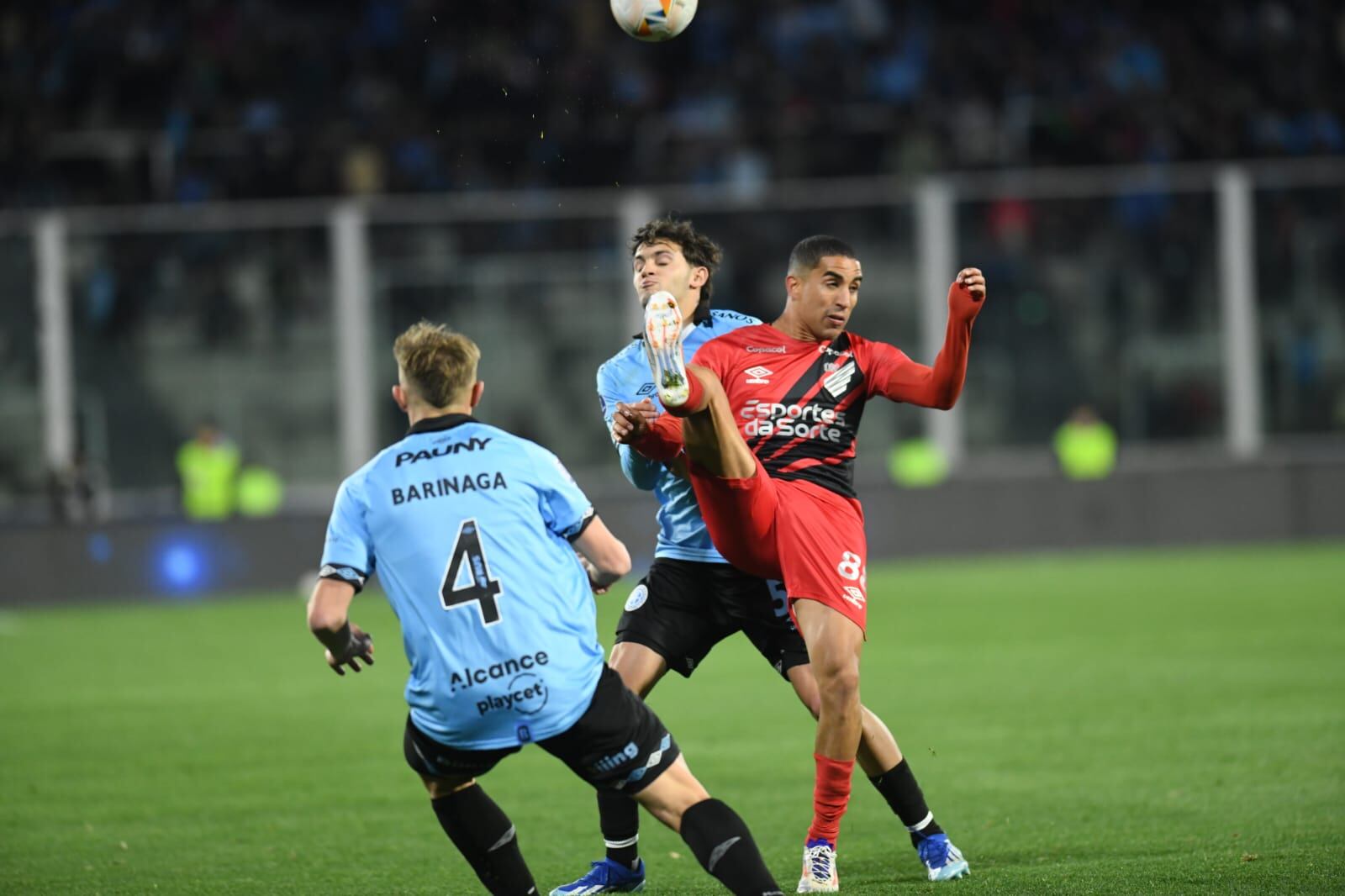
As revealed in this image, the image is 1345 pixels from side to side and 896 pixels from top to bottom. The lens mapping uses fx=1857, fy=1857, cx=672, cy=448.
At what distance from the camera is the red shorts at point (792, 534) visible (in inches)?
246

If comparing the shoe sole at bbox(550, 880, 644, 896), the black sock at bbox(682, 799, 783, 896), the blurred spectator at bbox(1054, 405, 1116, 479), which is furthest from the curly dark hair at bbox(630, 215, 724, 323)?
the blurred spectator at bbox(1054, 405, 1116, 479)

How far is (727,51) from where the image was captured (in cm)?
2636

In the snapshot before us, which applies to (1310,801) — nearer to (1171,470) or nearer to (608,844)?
(608,844)

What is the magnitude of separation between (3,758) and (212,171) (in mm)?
14628

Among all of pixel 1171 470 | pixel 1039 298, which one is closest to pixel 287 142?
pixel 1039 298

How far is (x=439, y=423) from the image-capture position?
5297 mm

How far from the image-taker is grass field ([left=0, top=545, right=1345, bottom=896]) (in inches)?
271

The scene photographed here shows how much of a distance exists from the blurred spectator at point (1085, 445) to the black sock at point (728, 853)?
16.0 m

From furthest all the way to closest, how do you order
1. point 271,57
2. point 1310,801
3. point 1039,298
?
point 271,57 < point 1039,298 < point 1310,801

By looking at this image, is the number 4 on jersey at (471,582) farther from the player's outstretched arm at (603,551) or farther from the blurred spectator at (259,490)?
the blurred spectator at (259,490)

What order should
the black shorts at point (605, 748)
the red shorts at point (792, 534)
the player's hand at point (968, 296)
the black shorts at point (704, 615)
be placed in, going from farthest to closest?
the black shorts at point (704, 615) < the player's hand at point (968, 296) < the red shorts at point (792, 534) < the black shorts at point (605, 748)

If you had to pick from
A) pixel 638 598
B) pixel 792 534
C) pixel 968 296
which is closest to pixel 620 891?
Result: pixel 638 598

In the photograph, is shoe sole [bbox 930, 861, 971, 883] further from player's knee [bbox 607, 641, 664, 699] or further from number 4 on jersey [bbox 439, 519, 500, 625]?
number 4 on jersey [bbox 439, 519, 500, 625]

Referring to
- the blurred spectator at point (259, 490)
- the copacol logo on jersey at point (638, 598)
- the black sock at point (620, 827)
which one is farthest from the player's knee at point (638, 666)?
the blurred spectator at point (259, 490)
